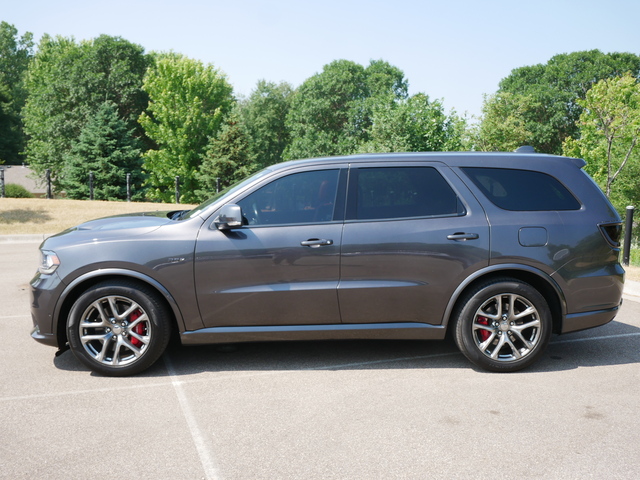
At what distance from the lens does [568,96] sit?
57.3 m

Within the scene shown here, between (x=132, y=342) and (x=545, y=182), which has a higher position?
(x=545, y=182)

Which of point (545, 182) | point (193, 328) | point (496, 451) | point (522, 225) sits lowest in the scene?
A: point (496, 451)

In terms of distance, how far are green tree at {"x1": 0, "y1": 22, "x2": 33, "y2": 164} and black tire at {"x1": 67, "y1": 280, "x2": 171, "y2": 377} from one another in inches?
2795

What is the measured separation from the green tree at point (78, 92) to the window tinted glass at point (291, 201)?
4613 cm

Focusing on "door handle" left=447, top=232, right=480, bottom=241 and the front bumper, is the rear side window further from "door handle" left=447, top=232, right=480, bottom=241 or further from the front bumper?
the front bumper

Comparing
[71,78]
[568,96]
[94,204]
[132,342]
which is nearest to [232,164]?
[71,78]

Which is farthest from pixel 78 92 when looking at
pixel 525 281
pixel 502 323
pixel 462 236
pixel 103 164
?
pixel 502 323

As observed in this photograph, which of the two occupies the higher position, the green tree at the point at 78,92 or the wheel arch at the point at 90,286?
the green tree at the point at 78,92

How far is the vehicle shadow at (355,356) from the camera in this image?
17.5 ft

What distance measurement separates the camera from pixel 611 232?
5.30 meters

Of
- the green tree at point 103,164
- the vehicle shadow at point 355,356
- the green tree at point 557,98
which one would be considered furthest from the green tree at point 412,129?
the vehicle shadow at point 355,356

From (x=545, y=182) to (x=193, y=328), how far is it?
3286mm

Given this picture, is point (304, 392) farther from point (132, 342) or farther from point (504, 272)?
point (504, 272)

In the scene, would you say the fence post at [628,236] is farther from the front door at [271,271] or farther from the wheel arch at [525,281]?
the front door at [271,271]
